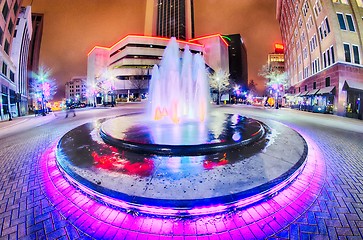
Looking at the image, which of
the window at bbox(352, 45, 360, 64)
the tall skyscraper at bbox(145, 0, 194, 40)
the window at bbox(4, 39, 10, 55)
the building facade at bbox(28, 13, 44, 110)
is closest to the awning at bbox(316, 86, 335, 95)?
the window at bbox(352, 45, 360, 64)

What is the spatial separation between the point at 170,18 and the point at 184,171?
14206 cm

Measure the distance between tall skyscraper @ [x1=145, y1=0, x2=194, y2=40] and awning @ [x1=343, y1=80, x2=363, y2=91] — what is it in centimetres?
11254

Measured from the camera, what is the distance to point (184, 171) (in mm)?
4570

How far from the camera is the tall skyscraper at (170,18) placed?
122 m

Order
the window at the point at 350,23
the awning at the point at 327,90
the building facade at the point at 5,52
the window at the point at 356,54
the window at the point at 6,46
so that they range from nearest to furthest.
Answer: the window at the point at 356,54
the building facade at the point at 5,52
the window at the point at 350,23
the awning at the point at 327,90
the window at the point at 6,46

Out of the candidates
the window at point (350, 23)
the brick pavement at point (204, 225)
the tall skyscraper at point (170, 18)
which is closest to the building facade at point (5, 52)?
the brick pavement at point (204, 225)

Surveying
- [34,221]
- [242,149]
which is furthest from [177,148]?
[34,221]

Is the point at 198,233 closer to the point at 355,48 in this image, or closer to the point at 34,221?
the point at 34,221

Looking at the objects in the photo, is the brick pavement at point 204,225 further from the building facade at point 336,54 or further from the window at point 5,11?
the window at point 5,11

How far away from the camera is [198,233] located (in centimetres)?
277

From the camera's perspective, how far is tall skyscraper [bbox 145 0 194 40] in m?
122

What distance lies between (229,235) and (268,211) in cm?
108

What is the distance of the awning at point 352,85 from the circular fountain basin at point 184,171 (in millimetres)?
23418

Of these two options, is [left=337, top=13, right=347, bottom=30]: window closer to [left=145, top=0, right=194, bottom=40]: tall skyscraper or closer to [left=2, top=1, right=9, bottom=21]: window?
[left=2, top=1, right=9, bottom=21]: window
